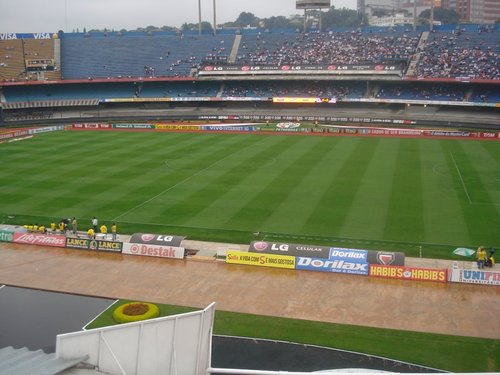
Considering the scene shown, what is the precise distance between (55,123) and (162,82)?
19.0m

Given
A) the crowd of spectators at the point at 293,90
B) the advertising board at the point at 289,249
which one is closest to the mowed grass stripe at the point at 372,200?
the advertising board at the point at 289,249

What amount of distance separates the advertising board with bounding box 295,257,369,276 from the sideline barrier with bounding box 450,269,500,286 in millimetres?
3961

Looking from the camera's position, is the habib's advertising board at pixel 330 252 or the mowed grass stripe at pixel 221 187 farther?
the mowed grass stripe at pixel 221 187

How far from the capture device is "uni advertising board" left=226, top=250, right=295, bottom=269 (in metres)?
26.0

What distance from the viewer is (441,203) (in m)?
35.1

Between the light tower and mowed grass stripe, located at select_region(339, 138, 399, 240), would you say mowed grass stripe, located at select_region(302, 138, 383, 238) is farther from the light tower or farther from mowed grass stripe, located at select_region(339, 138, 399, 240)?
the light tower

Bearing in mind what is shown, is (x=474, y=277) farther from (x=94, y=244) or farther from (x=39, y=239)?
(x=39, y=239)

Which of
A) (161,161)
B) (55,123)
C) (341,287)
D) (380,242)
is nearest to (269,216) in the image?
(380,242)

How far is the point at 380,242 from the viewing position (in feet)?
93.8

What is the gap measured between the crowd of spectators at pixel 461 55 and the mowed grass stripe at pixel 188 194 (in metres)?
39.2

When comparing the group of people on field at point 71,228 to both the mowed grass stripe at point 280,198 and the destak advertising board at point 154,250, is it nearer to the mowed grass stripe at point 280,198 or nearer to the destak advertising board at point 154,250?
the destak advertising board at point 154,250

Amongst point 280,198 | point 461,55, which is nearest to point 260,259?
point 280,198

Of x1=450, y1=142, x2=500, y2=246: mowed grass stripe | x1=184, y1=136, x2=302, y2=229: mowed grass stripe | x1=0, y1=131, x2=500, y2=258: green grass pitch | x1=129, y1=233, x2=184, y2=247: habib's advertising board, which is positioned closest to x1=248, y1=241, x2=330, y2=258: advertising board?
x1=0, y1=131, x2=500, y2=258: green grass pitch

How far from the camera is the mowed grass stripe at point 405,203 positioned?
30.0 m
